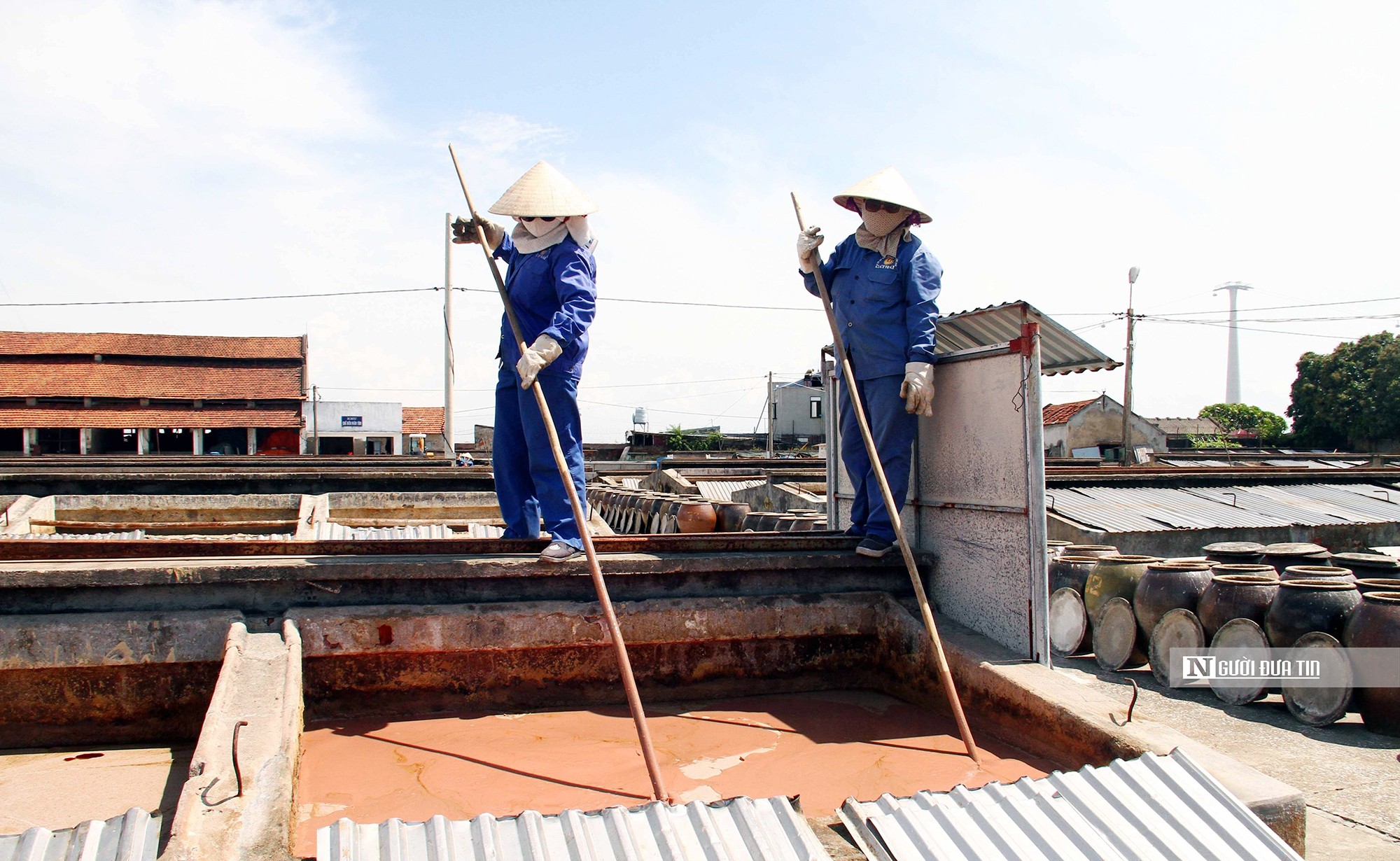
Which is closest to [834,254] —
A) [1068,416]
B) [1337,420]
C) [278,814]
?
[278,814]

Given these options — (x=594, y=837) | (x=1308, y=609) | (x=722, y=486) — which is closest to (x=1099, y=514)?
(x=722, y=486)

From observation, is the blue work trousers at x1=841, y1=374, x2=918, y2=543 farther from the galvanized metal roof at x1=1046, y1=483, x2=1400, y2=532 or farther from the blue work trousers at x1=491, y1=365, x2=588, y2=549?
the galvanized metal roof at x1=1046, y1=483, x2=1400, y2=532

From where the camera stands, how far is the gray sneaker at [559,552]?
359cm

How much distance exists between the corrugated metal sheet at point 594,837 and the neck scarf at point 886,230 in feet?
9.34

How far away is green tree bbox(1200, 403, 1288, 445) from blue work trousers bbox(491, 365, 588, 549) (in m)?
52.8

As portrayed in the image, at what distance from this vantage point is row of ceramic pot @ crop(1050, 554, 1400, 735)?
11.7 ft

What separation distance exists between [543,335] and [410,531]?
164 inches

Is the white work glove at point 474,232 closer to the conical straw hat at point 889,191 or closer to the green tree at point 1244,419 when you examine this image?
the conical straw hat at point 889,191

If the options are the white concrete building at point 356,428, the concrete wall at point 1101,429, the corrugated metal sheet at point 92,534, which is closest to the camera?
the corrugated metal sheet at point 92,534

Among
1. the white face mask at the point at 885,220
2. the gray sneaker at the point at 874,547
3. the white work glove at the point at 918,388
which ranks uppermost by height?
the white face mask at the point at 885,220

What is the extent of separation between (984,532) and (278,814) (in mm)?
2827

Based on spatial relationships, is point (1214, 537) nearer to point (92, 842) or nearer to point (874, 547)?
point (874, 547)

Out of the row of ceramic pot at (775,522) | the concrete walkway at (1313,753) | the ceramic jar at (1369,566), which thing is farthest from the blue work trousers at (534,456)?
the ceramic jar at (1369,566)

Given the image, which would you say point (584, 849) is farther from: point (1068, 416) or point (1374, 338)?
point (1374, 338)
